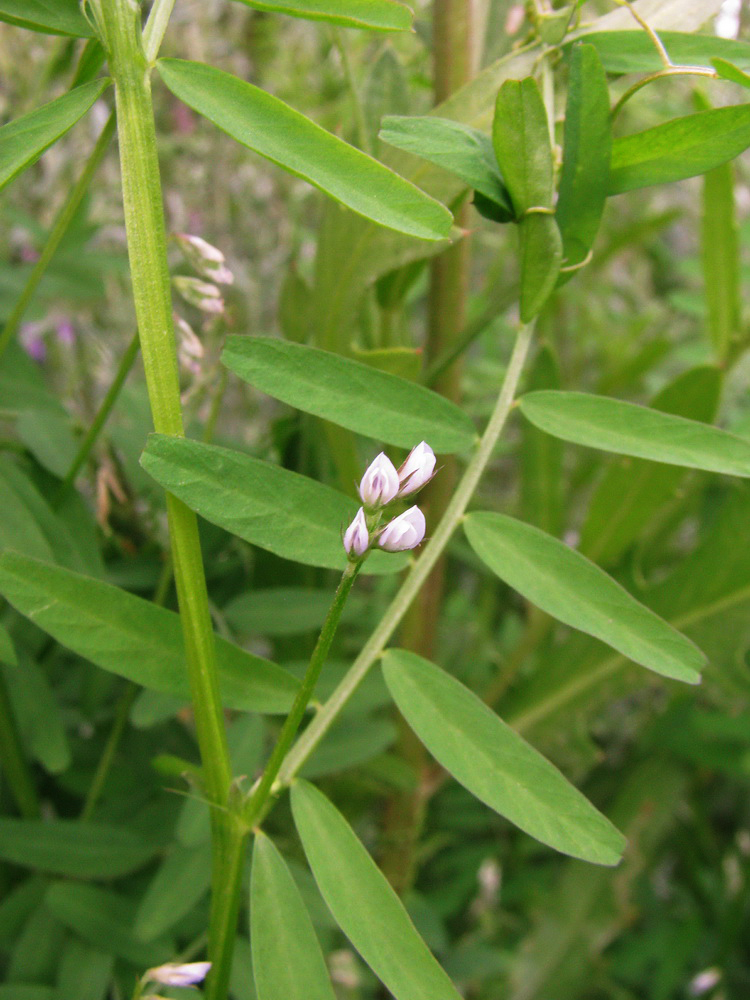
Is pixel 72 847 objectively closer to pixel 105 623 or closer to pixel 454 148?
pixel 105 623

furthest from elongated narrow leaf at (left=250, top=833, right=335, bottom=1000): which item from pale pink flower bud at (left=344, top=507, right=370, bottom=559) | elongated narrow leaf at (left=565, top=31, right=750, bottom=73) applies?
elongated narrow leaf at (left=565, top=31, right=750, bottom=73)

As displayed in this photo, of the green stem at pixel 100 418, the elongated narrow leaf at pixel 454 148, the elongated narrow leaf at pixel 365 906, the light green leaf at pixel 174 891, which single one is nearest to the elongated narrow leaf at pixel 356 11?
the elongated narrow leaf at pixel 454 148

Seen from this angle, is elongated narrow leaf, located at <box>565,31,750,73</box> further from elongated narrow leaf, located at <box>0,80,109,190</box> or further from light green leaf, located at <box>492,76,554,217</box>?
elongated narrow leaf, located at <box>0,80,109,190</box>

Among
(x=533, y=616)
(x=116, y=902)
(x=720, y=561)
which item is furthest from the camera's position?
(x=533, y=616)

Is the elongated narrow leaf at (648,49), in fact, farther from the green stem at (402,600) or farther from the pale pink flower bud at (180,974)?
the pale pink flower bud at (180,974)

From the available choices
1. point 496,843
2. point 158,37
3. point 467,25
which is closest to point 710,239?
point 467,25

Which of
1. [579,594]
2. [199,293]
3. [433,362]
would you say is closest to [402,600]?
[579,594]

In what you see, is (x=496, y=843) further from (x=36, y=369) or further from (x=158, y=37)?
(x=158, y=37)
